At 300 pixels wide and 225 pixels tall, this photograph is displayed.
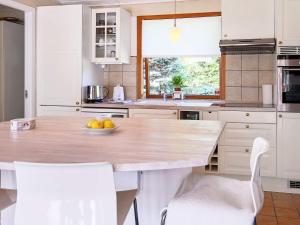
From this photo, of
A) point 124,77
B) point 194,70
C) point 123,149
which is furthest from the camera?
point 124,77

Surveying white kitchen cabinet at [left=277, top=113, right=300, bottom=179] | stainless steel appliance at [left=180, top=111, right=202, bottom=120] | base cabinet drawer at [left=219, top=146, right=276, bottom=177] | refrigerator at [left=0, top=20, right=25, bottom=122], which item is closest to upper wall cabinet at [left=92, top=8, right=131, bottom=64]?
stainless steel appliance at [left=180, top=111, right=202, bottom=120]

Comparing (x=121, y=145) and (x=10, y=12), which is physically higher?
(x=10, y=12)

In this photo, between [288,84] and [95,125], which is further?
[288,84]

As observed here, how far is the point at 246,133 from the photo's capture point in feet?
12.0

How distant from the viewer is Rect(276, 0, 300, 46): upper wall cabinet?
3.49 meters

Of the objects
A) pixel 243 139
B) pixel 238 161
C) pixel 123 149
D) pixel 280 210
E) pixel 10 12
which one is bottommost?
pixel 280 210

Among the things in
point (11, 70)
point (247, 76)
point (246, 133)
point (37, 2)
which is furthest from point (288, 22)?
point (11, 70)

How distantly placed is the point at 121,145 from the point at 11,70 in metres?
3.78

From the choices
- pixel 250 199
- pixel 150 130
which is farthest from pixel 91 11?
pixel 250 199

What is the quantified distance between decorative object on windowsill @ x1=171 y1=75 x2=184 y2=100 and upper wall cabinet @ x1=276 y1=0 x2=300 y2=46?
4.77 ft

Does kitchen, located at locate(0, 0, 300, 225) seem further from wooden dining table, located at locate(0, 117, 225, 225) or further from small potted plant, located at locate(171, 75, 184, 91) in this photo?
wooden dining table, located at locate(0, 117, 225, 225)

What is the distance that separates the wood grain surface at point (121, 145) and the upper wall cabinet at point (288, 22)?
172 centimetres

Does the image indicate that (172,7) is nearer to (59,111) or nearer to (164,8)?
(164,8)

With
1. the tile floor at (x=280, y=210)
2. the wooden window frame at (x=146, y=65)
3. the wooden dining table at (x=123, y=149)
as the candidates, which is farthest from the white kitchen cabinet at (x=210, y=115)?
the wooden dining table at (x=123, y=149)
